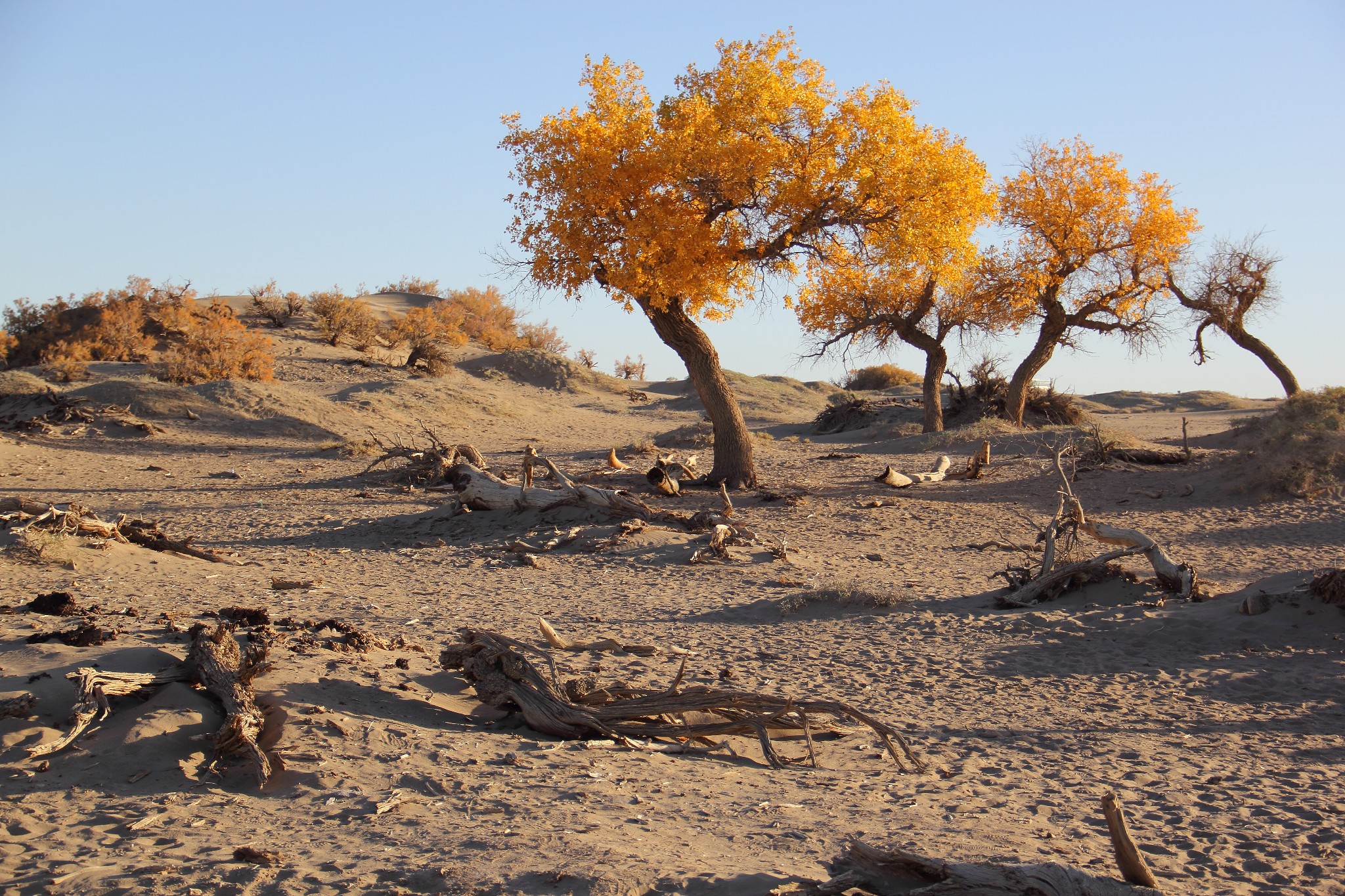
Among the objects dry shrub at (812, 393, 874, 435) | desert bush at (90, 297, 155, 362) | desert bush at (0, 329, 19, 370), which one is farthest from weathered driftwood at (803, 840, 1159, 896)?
desert bush at (0, 329, 19, 370)

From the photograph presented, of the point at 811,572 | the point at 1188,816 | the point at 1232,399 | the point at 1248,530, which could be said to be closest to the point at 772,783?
the point at 1188,816

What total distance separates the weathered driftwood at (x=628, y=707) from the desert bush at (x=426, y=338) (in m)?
25.1

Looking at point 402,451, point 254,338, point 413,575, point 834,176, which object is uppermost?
point 834,176

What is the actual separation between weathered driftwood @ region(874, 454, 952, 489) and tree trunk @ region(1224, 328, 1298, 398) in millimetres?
10169

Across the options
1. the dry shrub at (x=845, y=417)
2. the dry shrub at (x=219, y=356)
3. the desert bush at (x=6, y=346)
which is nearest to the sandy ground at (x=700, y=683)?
the dry shrub at (x=219, y=356)

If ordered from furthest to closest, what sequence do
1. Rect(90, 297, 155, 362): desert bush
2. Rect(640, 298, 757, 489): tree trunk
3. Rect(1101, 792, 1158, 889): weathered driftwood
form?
Rect(90, 297, 155, 362): desert bush
Rect(640, 298, 757, 489): tree trunk
Rect(1101, 792, 1158, 889): weathered driftwood

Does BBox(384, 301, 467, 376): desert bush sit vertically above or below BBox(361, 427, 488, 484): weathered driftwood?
above

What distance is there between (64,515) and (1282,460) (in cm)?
1510

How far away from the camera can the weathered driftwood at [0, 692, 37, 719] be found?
4.34m

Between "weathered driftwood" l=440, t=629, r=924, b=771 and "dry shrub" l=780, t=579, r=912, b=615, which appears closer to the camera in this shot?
"weathered driftwood" l=440, t=629, r=924, b=771

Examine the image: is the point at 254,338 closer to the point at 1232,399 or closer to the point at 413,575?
the point at 413,575

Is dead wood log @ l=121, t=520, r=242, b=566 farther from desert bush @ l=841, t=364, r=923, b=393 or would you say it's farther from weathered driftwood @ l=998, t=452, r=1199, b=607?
desert bush @ l=841, t=364, r=923, b=393

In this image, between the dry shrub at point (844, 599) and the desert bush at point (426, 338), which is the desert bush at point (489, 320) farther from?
the dry shrub at point (844, 599)

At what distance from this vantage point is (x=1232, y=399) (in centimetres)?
4153
